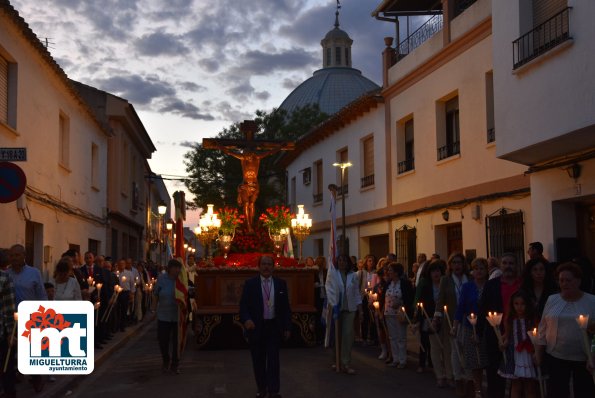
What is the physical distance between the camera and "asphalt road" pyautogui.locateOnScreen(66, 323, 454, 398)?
9695mm

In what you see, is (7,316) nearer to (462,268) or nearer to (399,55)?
(462,268)

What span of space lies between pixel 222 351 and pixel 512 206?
21.0ft

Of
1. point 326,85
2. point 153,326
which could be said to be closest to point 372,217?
point 153,326

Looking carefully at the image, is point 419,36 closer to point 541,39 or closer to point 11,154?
point 541,39

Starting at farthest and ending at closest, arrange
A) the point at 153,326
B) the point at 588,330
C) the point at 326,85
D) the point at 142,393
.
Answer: the point at 326,85, the point at 153,326, the point at 142,393, the point at 588,330

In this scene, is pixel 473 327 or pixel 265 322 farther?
pixel 265 322

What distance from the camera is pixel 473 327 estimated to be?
852 centimetres

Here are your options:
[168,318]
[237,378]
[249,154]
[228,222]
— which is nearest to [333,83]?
[249,154]

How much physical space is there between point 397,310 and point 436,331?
7.77ft

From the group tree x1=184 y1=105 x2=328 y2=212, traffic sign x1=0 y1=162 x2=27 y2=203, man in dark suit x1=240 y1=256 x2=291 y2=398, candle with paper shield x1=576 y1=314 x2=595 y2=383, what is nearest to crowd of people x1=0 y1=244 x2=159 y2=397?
traffic sign x1=0 y1=162 x2=27 y2=203

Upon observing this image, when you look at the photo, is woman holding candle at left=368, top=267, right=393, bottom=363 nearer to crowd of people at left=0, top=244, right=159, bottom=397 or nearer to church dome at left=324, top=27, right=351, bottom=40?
crowd of people at left=0, top=244, right=159, bottom=397

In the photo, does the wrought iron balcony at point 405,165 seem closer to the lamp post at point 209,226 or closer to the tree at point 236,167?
the lamp post at point 209,226

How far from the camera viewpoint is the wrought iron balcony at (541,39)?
11266 mm

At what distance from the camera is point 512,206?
49.5 feet
